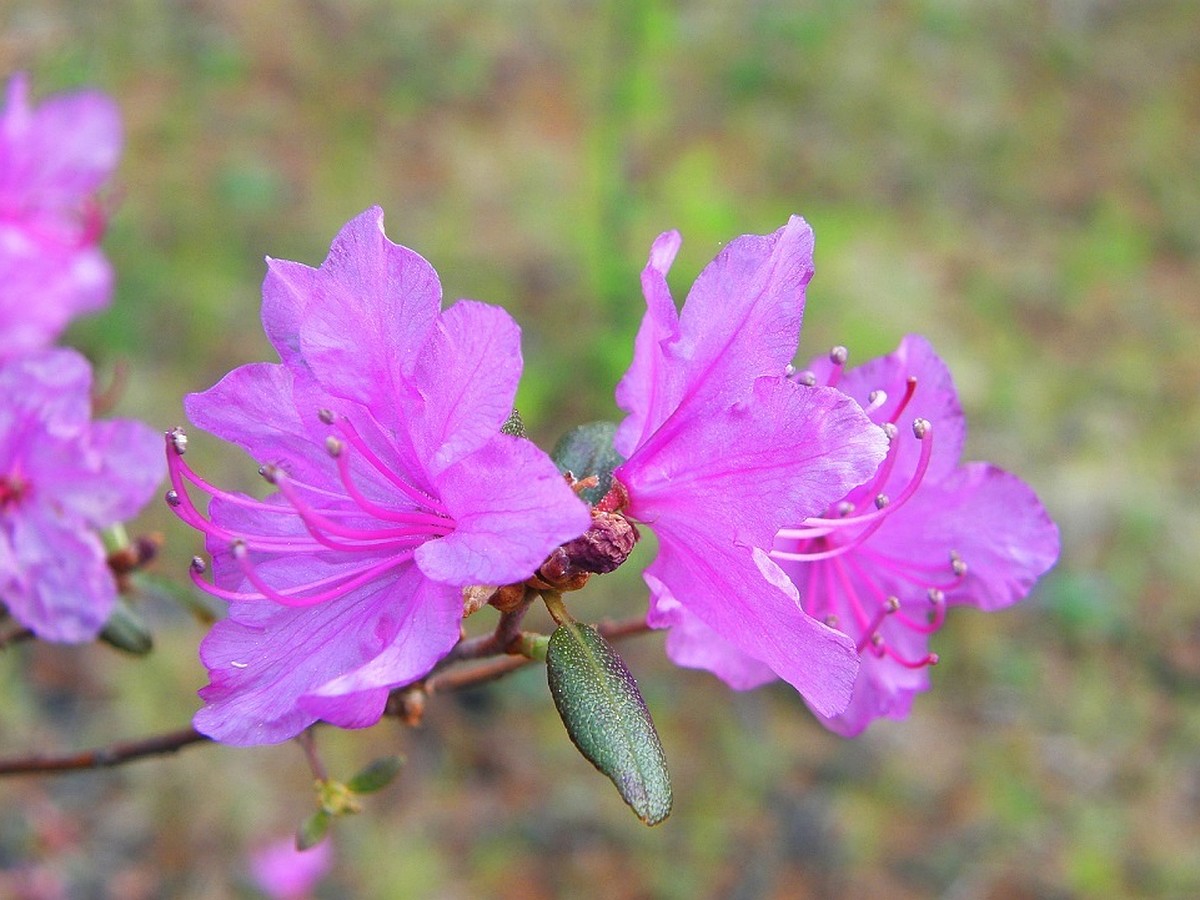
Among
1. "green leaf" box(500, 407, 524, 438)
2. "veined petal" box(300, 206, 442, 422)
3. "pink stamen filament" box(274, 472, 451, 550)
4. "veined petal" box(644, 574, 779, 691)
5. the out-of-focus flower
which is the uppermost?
"veined petal" box(300, 206, 442, 422)

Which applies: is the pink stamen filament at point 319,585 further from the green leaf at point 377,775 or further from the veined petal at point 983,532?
the veined petal at point 983,532

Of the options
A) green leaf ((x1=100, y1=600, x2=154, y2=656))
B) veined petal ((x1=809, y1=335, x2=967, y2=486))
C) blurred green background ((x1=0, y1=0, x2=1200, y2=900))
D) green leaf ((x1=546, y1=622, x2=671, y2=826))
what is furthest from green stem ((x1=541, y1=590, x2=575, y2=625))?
blurred green background ((x1=0, y1=0, x2=1200, y2=900))

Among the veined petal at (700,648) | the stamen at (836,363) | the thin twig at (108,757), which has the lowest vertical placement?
the thin twig at (108,757)

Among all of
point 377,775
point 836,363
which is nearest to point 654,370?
point 836,363

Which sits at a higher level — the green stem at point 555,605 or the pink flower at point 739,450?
the pink flower at point 739,450

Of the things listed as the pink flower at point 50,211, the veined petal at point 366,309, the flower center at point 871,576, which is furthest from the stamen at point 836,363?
the pink flower at point 50,211

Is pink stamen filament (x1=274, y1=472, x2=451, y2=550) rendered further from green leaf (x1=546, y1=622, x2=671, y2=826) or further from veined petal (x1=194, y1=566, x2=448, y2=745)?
green leaf (x1=546, y1=622, x2=671, y2=826)
